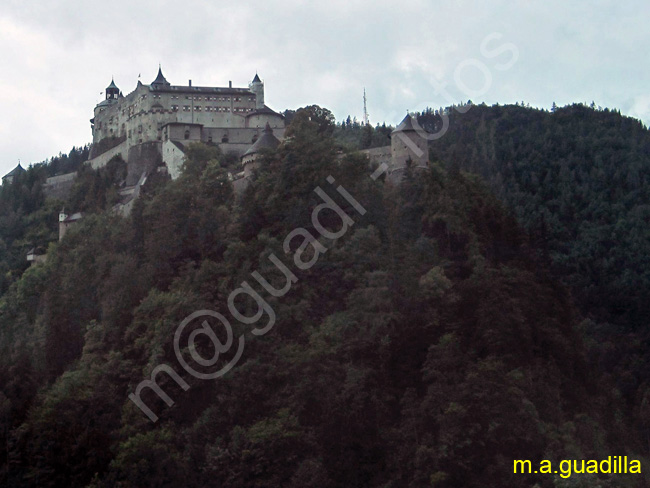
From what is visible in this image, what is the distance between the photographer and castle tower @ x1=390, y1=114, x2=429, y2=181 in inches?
2327

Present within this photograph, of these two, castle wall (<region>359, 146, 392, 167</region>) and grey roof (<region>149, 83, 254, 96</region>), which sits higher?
grey roof (<region>149, 83, 254, 96</region>)

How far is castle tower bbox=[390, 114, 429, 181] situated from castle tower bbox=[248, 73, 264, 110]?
24.9 m

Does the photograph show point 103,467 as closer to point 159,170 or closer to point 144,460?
point 144,460

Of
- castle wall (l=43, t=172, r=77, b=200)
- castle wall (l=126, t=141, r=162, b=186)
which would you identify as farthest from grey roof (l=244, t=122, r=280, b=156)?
castle wall (l=43, t=172, r=77, b=200)

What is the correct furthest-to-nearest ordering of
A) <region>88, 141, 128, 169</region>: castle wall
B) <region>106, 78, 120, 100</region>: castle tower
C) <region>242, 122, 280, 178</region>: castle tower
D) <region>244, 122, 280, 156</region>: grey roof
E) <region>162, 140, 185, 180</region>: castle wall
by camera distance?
<region>106, 78, 120, 100</region>: castle tower → <region>88, 141, 128, 169</region>: castle wall → <region>162, 140, 185, 180</region>: castle wall → <region>244, 122, 280, 156</region>: grey roof → <region>242, 122, 280, 178</region>: castle tower

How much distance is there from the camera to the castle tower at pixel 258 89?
272ft

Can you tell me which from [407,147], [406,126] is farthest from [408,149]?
[406,126]

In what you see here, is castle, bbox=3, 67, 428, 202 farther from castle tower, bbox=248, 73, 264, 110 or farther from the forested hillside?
the forested hillside

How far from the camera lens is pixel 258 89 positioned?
275 feet

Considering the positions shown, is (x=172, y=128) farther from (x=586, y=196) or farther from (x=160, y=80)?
(x=586, y=196)

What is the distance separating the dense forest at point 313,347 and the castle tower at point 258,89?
51.4 ft

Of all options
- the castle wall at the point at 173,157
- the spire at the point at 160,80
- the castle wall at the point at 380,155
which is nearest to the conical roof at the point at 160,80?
the spire at the point at 160,80

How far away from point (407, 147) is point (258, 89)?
27131mm

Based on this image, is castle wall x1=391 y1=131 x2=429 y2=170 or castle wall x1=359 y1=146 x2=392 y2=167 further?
castle wall x1=359 y1=146 x2=392 y2=167
